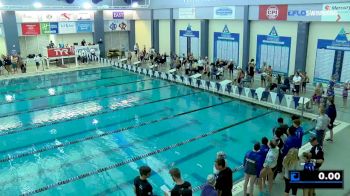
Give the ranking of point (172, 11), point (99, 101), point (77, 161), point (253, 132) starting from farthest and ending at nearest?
point (172, 11)
point (99, 101)
point (253, 132)
point (77, 161)

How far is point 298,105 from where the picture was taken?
11250 millimetres

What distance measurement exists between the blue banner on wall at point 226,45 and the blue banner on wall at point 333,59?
4.81 m

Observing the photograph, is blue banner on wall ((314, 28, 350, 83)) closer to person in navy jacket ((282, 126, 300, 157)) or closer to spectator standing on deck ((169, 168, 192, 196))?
person in navy jacket ((282, 126, 300, 157))

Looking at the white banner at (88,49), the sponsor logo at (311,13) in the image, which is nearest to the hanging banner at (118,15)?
the white banner at (88,49)

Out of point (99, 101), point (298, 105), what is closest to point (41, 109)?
point (99, 101)

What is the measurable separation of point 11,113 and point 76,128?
3285 millimetres

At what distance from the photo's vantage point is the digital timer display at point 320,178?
151 inches

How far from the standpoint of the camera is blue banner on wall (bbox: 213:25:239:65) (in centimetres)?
1761

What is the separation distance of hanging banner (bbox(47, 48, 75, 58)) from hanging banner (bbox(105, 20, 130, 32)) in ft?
13.9

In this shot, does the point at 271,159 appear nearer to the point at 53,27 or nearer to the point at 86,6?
the point at 86,6

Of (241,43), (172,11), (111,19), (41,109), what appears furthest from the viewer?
(111,19)

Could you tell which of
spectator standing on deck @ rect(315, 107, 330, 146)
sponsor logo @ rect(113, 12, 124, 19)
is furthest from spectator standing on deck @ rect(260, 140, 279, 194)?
sponsor logo @ rect(113, 12, 124, 19)

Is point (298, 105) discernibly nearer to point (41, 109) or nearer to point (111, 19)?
point (41, 109)

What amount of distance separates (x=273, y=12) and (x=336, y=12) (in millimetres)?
3052
